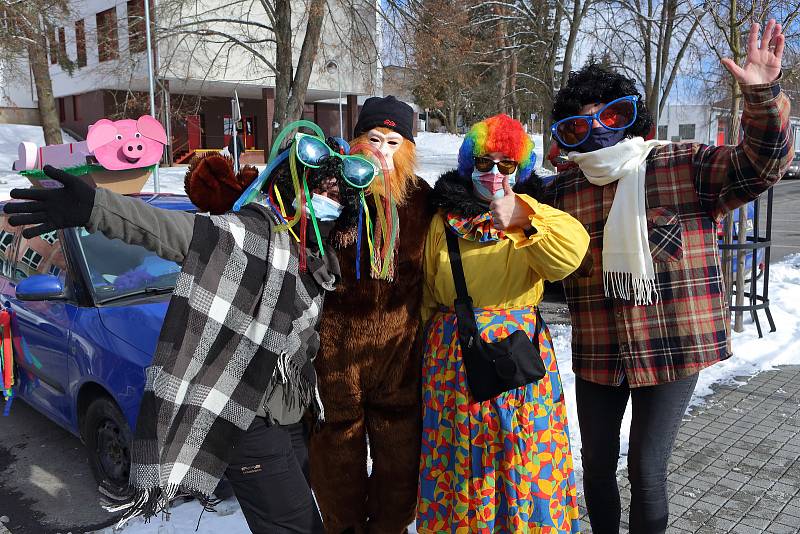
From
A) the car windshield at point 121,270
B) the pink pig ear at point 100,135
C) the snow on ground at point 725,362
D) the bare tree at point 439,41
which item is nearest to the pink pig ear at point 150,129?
the pink pig ear at point 100,135

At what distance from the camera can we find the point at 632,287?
222cm

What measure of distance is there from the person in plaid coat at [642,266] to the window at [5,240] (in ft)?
12.4

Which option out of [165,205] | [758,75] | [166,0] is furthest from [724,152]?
[166,0]

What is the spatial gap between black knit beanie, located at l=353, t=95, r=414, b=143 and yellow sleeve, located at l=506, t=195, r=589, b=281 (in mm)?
597

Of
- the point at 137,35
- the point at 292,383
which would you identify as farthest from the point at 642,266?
the point at 137,35

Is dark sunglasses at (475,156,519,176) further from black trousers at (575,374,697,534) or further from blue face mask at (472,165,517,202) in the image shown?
black trousers at (575,374,697,534)

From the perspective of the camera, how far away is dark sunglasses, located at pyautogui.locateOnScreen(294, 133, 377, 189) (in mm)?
2092

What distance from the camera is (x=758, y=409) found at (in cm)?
427

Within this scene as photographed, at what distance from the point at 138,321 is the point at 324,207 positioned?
5.19ft

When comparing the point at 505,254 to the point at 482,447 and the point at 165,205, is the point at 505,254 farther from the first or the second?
the point at 165,205

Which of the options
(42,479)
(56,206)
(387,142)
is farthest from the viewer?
(42,479)

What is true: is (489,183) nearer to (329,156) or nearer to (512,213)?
(512,213)

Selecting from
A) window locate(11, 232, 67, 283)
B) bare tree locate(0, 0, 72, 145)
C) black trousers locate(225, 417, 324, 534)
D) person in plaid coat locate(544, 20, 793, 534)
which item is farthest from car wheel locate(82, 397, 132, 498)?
bare tree locate(0, 0, 72, 145)

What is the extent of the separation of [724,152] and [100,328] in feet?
9.74
